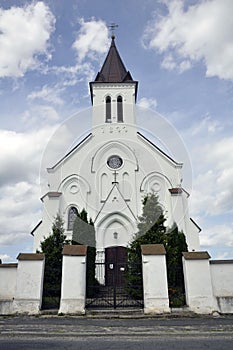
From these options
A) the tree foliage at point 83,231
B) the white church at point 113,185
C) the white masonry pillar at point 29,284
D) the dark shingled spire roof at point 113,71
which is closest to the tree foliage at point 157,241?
the tree foliage at point 83,231

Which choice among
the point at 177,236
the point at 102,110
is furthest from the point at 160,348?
the point at 102,110

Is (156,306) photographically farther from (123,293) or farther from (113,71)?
A: (113,71)

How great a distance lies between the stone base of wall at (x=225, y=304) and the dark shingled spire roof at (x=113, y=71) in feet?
64.7

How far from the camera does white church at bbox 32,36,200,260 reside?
65.4 feet

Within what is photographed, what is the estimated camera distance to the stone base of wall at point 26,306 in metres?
10.7

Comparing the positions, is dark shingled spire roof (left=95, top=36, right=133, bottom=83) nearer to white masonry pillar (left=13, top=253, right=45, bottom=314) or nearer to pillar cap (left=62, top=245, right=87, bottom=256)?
pillar cap (left=62, top=245, right=87, bottom=256)

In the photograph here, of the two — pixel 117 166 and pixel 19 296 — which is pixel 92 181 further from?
pixel 19 296

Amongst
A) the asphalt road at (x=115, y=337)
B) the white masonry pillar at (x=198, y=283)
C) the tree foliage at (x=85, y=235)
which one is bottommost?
the asphalt road at (x=115, y=337)

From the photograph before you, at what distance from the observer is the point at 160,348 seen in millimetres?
5246

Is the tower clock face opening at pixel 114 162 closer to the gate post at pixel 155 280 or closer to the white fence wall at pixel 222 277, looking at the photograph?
the gate post at pixel 155 280

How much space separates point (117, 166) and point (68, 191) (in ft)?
12.6

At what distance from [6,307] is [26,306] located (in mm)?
674

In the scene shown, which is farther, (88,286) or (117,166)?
(117,166)

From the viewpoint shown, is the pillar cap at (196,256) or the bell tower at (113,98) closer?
the pillar cap at (196,256)
